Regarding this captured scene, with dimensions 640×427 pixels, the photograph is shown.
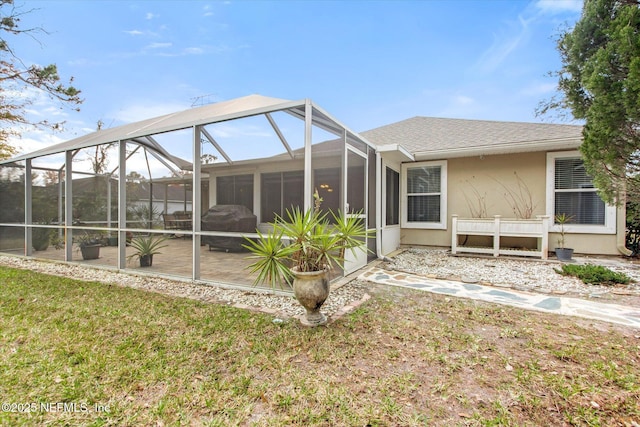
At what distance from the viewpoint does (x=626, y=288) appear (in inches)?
179

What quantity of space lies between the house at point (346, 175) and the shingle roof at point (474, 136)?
0.04 meters

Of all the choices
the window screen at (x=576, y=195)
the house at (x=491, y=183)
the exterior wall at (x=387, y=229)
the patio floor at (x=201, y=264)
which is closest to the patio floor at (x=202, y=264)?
the patio floor at (x=201, y=264)

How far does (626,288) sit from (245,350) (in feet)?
19.5

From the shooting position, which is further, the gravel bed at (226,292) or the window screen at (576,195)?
the window screen at (576,195)

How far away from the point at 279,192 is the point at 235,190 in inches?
49.0

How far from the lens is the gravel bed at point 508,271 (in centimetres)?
462

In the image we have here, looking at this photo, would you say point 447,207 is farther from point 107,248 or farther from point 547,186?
point 107,248

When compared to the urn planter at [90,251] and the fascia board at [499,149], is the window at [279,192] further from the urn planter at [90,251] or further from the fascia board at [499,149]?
the urn planter at [90,251]

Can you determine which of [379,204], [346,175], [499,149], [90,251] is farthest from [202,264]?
[499,149]

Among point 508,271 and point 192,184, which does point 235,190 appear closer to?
point 192,184

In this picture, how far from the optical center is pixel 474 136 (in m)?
8.19

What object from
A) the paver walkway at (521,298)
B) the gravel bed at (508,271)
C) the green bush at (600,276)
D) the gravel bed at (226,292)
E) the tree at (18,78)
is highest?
the tree at (18,78)

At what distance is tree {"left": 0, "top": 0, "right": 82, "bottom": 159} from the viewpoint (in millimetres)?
7473

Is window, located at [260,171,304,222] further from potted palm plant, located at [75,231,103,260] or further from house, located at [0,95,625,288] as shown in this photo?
potted palm plant, located at [75,231,103,260]
